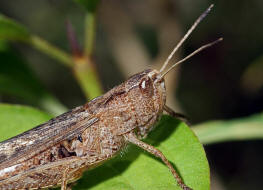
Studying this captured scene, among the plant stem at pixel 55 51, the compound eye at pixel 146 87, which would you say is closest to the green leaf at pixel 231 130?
the compound eye at pixel 146 87

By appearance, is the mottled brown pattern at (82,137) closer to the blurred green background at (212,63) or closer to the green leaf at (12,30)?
the green leaf at (12,30)

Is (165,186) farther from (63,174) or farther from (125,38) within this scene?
(125,38)

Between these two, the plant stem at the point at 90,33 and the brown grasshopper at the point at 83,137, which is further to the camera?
the plant stem at the point at 90,33

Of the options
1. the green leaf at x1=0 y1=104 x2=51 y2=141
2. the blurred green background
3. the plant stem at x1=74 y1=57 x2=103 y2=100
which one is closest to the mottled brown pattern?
the green leaf at x1=0 y1=104 x2=51 y2=141

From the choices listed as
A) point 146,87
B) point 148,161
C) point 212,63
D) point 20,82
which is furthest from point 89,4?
point 212,63

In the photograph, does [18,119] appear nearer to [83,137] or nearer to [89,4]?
[83,137]
